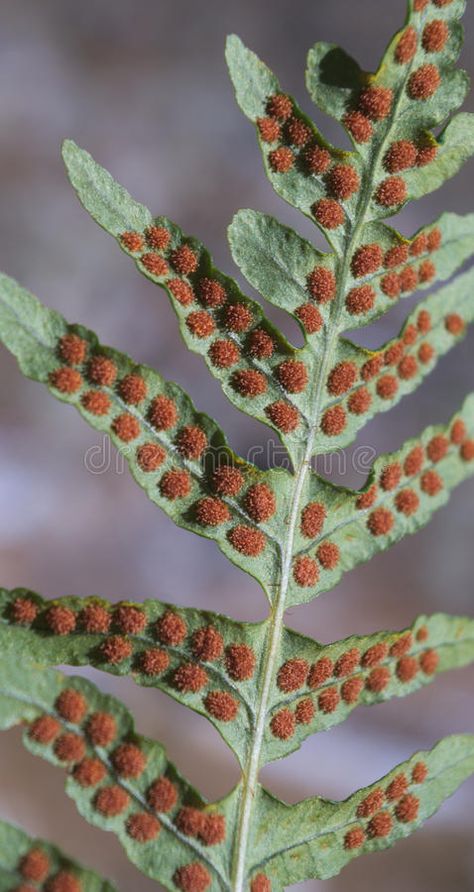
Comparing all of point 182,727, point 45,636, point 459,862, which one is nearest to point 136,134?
point 182,727

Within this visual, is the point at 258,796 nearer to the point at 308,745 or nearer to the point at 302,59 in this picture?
the point at 308,745

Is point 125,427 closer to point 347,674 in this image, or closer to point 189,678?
point 189,678

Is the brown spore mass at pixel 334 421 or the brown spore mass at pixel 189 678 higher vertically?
the brown spore mass at pixel 334 421

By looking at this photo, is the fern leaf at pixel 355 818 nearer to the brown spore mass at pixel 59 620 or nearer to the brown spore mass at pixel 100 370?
the brown spore mass at pixel 59 620

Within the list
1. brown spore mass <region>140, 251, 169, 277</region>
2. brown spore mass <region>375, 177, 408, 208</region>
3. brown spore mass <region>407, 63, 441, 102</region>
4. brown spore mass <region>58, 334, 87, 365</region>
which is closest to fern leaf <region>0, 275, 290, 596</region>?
brown spore mass <region>58, 334, 87, 365</region>

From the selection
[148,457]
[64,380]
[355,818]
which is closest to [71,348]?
[64,380]

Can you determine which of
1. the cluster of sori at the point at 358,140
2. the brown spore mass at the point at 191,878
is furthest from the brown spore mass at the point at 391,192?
the brown spore mass at the point at 191,878

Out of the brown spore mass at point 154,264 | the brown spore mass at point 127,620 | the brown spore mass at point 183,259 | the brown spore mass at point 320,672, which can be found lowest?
the brown spore mass at point 127,620
